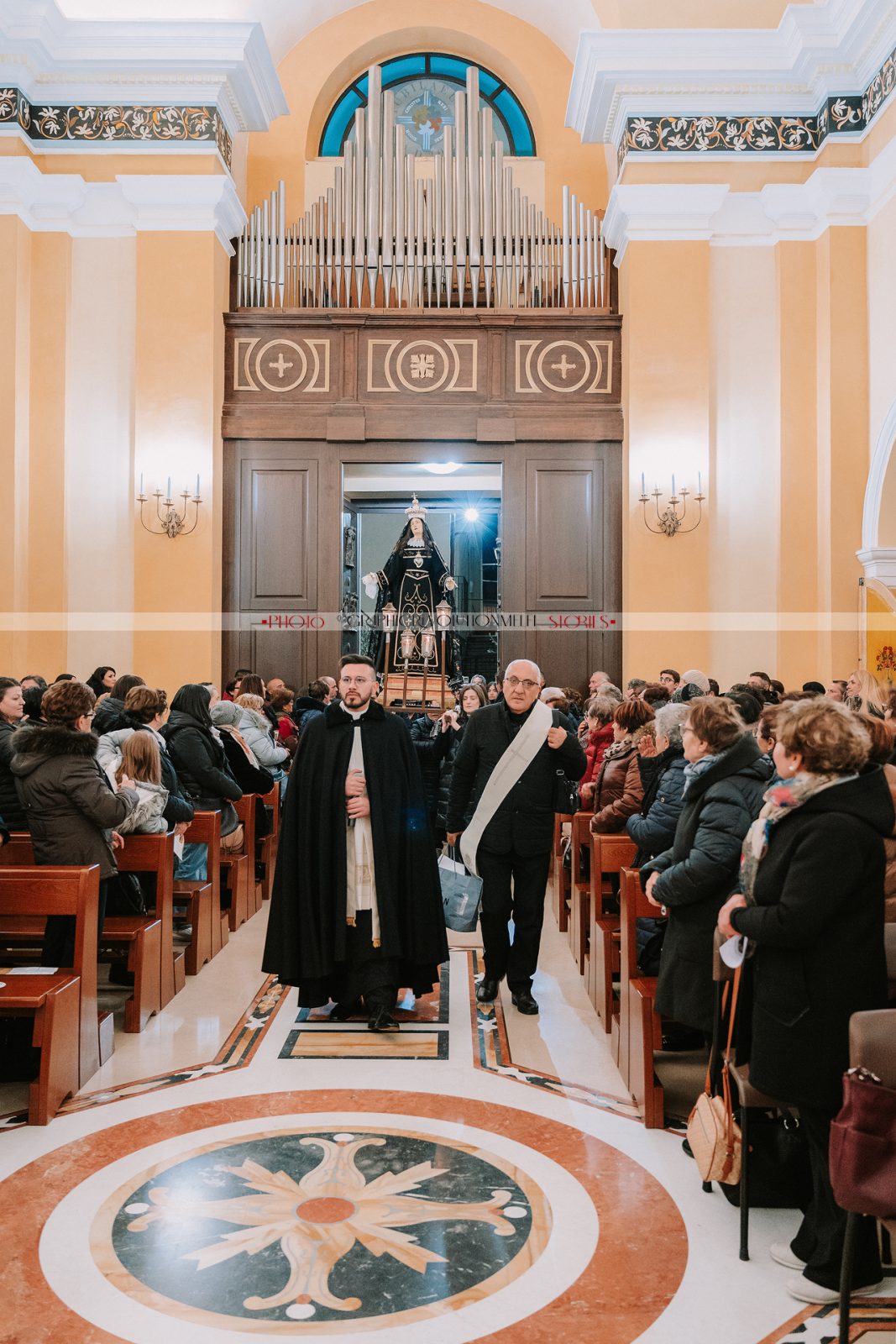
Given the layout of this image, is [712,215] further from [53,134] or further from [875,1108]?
[875,1108]

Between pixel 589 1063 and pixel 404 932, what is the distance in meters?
0.96

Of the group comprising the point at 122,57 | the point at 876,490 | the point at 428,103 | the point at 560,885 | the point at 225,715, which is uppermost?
the point at 428,103

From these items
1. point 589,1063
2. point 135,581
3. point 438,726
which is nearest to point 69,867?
point 589,1063

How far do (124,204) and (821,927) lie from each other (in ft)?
35.4

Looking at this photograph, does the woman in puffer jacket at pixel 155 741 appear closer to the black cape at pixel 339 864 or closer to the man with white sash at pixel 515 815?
the black cape at pixel 339 864

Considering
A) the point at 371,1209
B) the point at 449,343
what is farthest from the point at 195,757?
the point at 449,343

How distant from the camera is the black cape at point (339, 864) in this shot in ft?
16.0

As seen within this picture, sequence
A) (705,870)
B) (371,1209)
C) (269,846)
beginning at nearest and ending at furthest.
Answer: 1. (371,1209)
2. (705,870)
3. (269,846)

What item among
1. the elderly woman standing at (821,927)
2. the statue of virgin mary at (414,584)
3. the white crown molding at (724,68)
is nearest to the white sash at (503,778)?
the elderly woman standing at (821,927)

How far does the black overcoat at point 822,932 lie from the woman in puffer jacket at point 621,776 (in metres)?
2.35

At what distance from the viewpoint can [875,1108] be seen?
8.16 ft

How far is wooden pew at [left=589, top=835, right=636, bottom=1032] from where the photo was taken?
5.00 metres

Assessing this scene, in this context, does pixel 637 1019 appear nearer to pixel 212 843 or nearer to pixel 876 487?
pixel 212 843

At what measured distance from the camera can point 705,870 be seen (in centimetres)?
355
